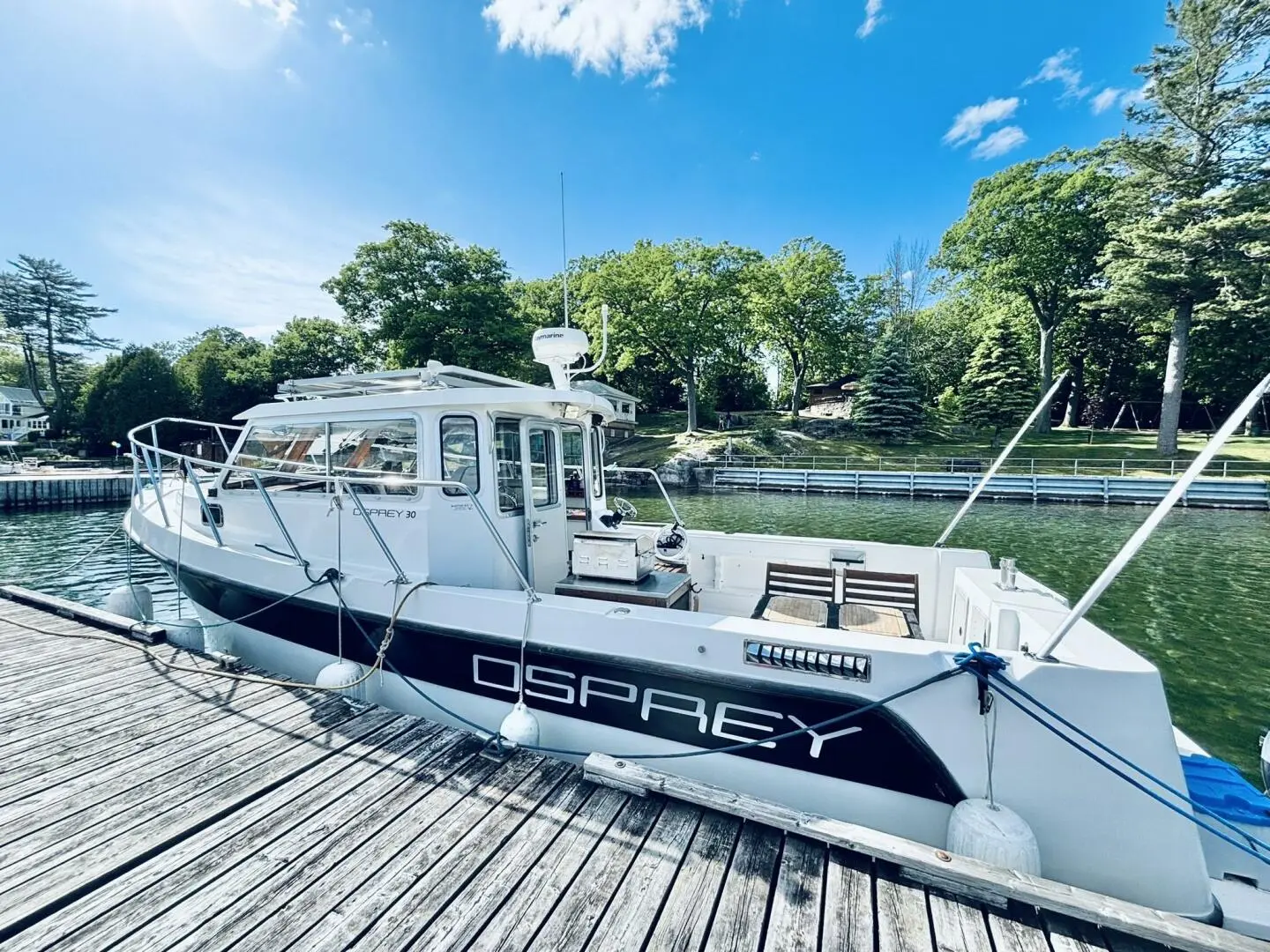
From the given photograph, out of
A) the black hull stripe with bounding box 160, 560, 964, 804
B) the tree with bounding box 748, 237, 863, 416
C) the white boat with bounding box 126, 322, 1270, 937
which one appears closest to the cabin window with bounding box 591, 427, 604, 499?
the white boat with bounding box 126, 322, 1270, 937

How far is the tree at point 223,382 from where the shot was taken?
3888cm

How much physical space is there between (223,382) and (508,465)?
4516 cm

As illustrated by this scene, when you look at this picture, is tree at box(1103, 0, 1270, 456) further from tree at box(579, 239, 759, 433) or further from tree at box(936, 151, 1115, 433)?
tree at box(579, 239, 759, 433)

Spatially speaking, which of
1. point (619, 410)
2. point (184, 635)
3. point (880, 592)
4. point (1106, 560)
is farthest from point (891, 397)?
point (184, 635)

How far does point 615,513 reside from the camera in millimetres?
5902

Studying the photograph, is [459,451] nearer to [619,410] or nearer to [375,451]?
[375,451]

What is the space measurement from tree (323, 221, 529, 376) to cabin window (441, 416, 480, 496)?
2847 centimetres

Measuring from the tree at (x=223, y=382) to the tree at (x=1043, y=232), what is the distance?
49.1 metres

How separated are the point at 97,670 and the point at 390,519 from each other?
323 centimetres

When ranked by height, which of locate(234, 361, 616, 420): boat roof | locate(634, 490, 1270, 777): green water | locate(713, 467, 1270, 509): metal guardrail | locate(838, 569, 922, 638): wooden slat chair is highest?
locate(234, 361, 616, 420): boat roof

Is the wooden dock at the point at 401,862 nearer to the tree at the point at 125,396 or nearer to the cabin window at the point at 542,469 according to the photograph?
the cabin window at the point at 542,469

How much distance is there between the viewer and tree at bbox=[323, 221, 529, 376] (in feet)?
105

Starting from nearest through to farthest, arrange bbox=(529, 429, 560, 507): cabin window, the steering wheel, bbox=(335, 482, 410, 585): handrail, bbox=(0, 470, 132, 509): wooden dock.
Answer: bbox=(335, 482, 410, 585): handrail → bbox=(529, 429, 560, 507): cabin window → the steering wheel → bbox=(0, 470, 132, 509): wooden dock

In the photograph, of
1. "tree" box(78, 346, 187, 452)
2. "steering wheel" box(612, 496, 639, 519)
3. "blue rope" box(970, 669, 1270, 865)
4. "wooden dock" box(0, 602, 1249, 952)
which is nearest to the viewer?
"wooden dock" box(0, 602, 1249, 952)
